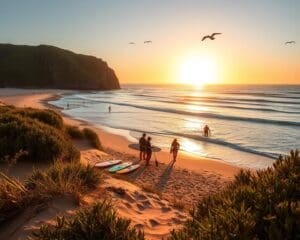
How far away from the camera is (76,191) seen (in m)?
5.84

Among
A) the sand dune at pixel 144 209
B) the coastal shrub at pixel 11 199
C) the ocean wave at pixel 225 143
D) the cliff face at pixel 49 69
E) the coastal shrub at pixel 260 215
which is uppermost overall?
the cliff face at pixel 49 69

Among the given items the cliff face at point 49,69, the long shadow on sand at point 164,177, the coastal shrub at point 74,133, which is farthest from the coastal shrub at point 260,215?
the cliff face at point 49,69

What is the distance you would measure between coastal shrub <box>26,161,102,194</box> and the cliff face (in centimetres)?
12860

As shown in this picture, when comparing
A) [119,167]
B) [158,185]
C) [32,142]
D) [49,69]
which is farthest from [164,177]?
[49,69]

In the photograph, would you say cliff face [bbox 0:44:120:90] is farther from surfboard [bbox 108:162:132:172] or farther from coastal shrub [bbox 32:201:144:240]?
coastal shrub [bbox 32:201:144:240]

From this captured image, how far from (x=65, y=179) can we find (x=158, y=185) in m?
6.89

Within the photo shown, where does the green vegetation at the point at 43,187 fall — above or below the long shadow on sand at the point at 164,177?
above

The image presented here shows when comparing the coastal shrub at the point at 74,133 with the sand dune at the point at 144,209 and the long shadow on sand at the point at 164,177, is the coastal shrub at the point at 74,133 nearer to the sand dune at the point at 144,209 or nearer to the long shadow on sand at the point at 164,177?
the long shadow on sand at the point at 164,177

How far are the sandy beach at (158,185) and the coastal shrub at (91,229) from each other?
742 millimetres

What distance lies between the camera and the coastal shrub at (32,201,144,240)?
4.15 metres

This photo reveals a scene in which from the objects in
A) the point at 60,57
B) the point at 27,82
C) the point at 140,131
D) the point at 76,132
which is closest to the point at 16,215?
the point at 76,132

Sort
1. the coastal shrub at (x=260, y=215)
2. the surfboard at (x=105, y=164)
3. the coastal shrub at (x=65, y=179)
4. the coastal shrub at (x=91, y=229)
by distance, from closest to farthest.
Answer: the coastal shrub at (x=260, y=215), the coastal shrub at (x=91, y=229), the coastal shrub at (x=65, y=179), the surfboard at (x=105, y=164)

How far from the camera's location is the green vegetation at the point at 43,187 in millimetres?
Result: 5273

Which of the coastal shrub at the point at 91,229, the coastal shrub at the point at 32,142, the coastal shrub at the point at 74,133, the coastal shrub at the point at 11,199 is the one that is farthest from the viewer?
the coastal shrub at the point at 74,133
